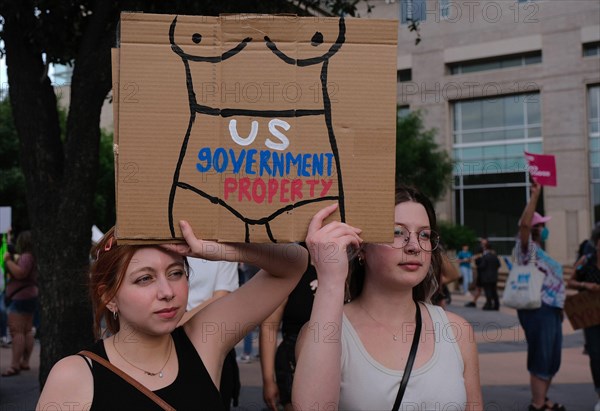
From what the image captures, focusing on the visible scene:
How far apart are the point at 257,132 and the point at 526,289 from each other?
15.8 ft

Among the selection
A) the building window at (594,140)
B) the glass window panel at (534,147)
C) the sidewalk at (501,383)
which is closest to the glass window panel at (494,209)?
the glass window panel at (534,147)

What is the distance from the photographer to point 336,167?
2082mm

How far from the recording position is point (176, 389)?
231 cm

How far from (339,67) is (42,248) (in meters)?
3.76

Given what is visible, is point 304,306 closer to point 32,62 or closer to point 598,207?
point 32,62

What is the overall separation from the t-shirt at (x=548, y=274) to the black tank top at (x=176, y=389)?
4.63m

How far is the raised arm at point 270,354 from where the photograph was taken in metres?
4.40

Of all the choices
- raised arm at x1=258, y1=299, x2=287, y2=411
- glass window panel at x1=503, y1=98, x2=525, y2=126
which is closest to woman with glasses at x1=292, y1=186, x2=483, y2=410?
raised arm at x1=258, y1=299, x2=287, y2=411

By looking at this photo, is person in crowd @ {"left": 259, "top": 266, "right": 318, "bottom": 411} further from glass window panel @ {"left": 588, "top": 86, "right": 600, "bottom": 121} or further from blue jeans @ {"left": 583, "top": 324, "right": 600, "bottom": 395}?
glass window panel @ {"left": 588, "top": 86, "right": 600, "bottom": 121}

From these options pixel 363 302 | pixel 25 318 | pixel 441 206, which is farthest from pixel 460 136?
pixel 363 302

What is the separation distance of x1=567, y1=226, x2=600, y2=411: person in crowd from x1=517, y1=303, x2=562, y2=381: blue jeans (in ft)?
1.01

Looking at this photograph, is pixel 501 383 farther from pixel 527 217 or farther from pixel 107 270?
pixel 107 270

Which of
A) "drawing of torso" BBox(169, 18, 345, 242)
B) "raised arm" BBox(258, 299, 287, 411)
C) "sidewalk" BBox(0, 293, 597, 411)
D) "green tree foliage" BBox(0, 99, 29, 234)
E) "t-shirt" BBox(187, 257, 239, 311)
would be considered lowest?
"sidewalk" BBox(0, 293, 597, 411)

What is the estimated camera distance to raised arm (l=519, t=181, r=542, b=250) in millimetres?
6199
